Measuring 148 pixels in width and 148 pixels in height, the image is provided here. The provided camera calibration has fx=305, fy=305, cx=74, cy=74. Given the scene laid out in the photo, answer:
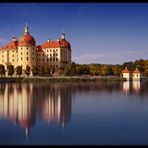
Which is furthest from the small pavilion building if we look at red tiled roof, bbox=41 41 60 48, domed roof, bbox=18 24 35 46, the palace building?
domed roof, bbox=18 24 35 46

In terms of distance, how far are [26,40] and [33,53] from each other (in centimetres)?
135

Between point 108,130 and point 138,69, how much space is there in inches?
1041

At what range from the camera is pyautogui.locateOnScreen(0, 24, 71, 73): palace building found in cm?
2720

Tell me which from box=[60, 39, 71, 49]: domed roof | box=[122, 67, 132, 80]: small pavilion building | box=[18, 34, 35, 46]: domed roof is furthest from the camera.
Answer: box=[60, 39, 71, 49]: domed roof

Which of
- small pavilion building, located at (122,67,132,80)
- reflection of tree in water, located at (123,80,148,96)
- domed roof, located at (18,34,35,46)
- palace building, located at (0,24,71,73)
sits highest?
domed roof, located at (18,34,35,46)

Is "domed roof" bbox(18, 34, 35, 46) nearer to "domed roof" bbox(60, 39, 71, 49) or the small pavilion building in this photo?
"domed roof" bbox(60, 39, 71, 49)

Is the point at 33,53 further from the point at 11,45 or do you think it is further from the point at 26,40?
the point at 11,45

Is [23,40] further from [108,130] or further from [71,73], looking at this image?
[108,130]

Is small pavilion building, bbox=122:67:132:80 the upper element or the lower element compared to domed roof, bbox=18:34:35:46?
lower

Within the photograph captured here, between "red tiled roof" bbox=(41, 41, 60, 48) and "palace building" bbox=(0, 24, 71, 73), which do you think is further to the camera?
"red tiled roof" bbox=(41, 41, 60, 48)

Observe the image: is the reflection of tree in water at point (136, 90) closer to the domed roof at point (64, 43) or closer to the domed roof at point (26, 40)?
the domed roof at point (26, 40)

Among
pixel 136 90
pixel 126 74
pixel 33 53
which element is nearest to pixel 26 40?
pixel 33 53

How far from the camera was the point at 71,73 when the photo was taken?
2352 centimetres
